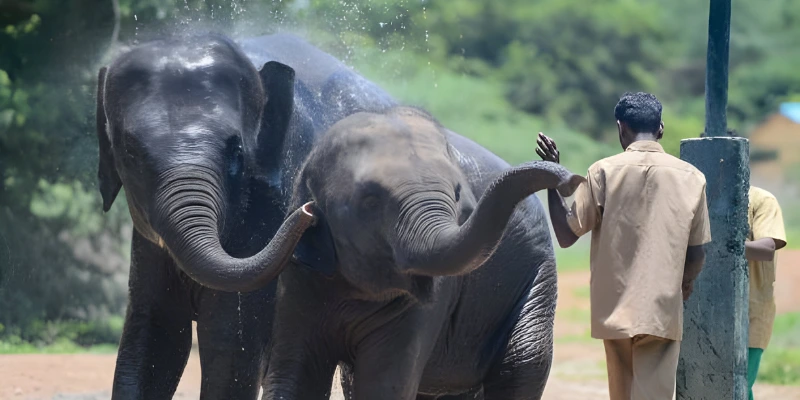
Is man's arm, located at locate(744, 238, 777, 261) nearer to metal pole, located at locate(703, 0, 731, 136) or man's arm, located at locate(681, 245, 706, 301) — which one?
metal pole, located at locate(703, 0, 731, 136)

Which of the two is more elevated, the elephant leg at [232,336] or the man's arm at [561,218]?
the man's arm at [561,218]

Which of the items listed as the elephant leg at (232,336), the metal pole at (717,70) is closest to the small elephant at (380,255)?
the elephant leg at (232,336)

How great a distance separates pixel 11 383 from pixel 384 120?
5.97 m

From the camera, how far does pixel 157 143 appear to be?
590 cm

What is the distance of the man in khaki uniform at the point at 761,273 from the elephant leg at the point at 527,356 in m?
1.15

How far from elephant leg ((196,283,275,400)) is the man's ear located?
86 centimetres

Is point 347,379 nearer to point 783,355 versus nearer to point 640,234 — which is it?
point 640,234

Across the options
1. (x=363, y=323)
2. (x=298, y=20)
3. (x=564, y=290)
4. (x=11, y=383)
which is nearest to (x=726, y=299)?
(x=363, y=323)

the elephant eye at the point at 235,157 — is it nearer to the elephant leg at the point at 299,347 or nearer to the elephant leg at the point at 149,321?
the elephant leg at the point at 149,321

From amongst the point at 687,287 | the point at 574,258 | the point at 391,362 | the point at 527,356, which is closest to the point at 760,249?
the point at 527,356

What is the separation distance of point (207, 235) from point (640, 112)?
1.81 m

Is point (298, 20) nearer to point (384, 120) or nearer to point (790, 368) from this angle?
point (384, 120)

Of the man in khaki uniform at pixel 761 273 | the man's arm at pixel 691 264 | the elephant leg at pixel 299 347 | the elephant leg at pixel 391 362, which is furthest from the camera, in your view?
the man in khaki uniform at pixel 761 273

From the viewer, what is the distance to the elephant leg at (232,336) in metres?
6.23
